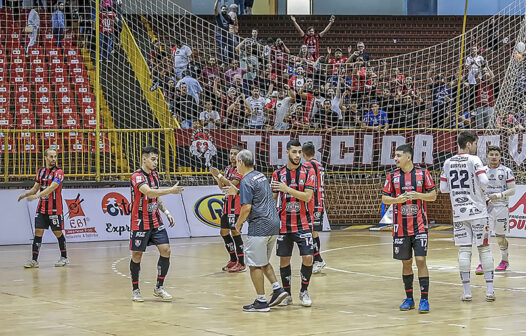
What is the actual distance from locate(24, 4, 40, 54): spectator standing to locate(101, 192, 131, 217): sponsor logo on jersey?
21.1ft

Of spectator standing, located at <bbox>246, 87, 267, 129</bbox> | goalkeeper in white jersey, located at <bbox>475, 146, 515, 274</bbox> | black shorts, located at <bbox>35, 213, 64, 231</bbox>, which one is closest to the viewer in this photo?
goalkeeper in white jersey, located at <bbox>475, 146, 515, 274</bbox>

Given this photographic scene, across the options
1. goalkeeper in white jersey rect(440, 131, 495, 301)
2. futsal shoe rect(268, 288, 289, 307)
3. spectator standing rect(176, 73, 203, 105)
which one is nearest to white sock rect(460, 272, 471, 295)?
goalkeeper in white jersey rect(440, 131, 495, 301)

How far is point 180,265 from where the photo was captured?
54.5 feet

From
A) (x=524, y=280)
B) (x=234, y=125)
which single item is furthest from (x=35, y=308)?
(x=234, y=125)

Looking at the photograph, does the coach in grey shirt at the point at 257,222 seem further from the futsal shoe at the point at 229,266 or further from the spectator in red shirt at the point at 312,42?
the spectator in red shirt at the point at 312,42

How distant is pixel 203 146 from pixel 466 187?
1215 centimetres

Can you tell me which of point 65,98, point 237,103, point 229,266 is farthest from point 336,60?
point 229,266

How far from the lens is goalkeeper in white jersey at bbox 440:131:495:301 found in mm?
11836

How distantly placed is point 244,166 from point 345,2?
80.4ft

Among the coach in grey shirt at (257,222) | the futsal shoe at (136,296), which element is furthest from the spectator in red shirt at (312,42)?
the coach in grey shirt at (257,222)

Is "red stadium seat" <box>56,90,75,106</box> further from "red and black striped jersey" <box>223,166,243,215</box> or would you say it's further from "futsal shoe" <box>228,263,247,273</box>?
"futsal shoe" <box>228,263,247,273</box>

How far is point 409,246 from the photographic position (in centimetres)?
1123

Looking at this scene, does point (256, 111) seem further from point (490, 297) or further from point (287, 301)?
point (490, 297)

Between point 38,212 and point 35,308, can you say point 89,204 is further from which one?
point 35,308
